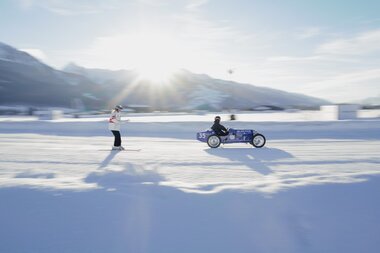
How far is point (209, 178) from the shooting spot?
6.31 meters

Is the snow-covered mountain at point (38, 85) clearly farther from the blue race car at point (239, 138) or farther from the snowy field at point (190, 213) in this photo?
the snowy field at point (190, 213)

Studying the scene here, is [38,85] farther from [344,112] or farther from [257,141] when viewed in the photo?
[257,141]

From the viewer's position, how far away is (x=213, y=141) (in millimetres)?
11156

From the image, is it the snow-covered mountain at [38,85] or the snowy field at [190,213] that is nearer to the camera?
the snowy field at [190,213]

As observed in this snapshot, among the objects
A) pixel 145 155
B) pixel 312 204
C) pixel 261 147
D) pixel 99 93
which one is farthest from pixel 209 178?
pixel 99 93

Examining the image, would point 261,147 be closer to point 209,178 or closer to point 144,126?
point 209,178

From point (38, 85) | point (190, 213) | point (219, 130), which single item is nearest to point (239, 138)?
point (219, 130)

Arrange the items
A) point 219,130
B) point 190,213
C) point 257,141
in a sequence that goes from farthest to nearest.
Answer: point 219,130, point 257,141, point 190,213

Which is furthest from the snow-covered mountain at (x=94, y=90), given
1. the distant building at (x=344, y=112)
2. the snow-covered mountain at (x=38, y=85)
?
the distant building at (x=344, y=112)

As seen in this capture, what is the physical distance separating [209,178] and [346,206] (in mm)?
2705

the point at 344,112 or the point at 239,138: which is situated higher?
the point at 344,112

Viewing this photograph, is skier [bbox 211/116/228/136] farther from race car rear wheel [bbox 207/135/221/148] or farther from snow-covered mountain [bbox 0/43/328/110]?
snow-covered mountain [bbox 0/43/328/110]

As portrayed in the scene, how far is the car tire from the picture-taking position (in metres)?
11.1

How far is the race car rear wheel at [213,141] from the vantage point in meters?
11.1
